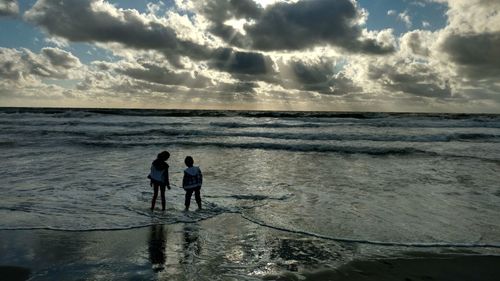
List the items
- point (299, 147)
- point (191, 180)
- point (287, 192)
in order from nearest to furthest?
point (191, 180), point (287, 192), point (299, 147)

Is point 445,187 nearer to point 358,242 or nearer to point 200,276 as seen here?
point 358,242

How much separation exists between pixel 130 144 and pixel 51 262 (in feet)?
64.9

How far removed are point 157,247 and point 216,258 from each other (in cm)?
118

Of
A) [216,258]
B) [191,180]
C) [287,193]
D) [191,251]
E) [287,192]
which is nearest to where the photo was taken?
[216,258]

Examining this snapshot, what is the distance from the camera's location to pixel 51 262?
619cm

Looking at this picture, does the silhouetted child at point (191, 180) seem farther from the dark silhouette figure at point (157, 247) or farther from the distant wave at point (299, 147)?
the distant wave at point (299, 147)

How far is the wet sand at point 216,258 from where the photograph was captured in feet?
19.1

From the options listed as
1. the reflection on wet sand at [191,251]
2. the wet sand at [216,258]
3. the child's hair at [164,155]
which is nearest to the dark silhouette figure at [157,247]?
the wet sand at [216,258]

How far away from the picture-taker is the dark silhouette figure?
6.15 meters

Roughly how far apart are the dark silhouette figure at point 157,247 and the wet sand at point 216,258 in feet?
0.05

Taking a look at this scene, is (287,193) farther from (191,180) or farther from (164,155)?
(164,155)

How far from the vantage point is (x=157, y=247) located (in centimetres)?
697

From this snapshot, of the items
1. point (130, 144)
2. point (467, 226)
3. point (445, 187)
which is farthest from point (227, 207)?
point (130, 144)

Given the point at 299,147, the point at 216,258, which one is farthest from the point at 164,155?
the point at 299,147
